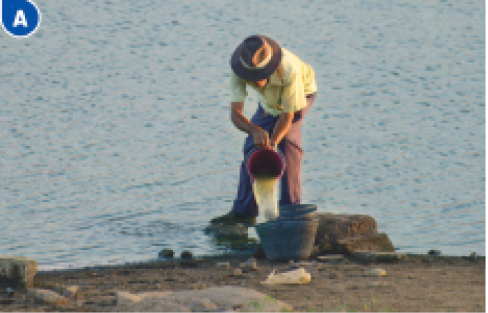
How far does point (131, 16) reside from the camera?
23344 millimetres

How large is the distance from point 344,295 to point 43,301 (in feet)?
6.66

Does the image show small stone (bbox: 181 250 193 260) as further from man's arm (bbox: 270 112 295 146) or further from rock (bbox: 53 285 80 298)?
rock (bbox: 53 285 80 298)

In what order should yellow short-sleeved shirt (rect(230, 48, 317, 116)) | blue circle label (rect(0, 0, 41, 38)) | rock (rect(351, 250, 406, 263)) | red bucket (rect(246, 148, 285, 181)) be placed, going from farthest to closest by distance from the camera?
→ blue circle label (rect(0, 0, 41, 38)) < red bucket (rect(246, 148, 285, 181)) < yellow short-sleeved shirt (rect(230, 48, 317, 116)) < rock (rect(351, 250, 406, 263))

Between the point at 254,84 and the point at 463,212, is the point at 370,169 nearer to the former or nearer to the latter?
the point at 463,212

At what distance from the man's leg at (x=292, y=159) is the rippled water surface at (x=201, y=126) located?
834mm

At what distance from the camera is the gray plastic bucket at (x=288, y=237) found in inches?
270

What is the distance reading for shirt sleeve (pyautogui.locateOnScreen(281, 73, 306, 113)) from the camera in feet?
23.4

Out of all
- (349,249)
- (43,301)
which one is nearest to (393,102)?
(349,249)

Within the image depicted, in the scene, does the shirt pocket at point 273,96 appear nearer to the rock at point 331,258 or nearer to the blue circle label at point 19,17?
the rock at point 331,258

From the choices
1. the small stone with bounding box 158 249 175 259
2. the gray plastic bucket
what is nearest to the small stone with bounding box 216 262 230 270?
the gray plastic bucket

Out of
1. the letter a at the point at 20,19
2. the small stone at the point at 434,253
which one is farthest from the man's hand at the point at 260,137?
the letter a at the point at 20,19

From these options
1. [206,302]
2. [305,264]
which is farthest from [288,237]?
[206,302]

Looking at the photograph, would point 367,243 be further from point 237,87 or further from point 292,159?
point 237,87

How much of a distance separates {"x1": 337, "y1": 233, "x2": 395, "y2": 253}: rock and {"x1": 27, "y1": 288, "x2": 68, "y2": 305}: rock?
8.32 ft
